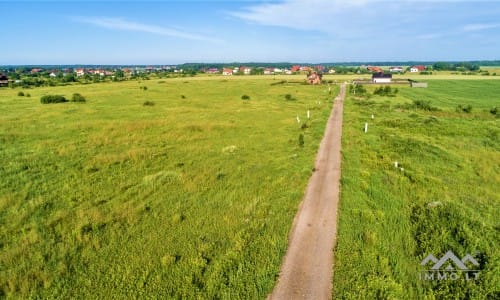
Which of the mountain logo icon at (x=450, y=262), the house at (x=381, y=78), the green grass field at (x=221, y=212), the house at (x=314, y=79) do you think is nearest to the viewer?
the green grass field at (x=221, y=212)

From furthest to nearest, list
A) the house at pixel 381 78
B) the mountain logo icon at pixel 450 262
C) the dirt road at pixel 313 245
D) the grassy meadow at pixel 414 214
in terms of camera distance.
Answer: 1. the house at pixel 381 78
2. the mountain logo icon at pixel 450 262
3. the grassy meadow at pixel 414 214
4. the dirt road at pixel 313 245

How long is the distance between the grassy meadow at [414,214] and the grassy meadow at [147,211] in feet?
8.16

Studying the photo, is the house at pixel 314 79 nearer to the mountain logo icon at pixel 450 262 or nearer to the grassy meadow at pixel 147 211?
the grassy meadow at pixel 147 211

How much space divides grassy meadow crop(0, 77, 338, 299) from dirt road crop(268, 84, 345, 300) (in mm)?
374

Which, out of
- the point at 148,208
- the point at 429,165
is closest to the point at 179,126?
the point at 148,208

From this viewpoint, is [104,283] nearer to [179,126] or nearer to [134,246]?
[134,246]

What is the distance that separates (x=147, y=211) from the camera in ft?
40.8

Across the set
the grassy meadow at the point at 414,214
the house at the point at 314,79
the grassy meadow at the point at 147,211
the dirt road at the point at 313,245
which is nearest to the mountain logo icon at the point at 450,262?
the grassy meadow at the point at 414,214

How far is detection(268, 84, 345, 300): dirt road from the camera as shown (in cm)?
771

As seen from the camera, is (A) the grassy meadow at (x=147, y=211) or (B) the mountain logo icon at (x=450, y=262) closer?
(A) the grassy meadow at (x=147, y=211)

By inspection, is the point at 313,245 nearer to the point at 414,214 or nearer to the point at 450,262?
the point at 450,262

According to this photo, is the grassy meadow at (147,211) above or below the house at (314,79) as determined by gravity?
below

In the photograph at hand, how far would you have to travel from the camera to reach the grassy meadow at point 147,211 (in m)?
8.17

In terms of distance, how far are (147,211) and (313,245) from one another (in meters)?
7.43
